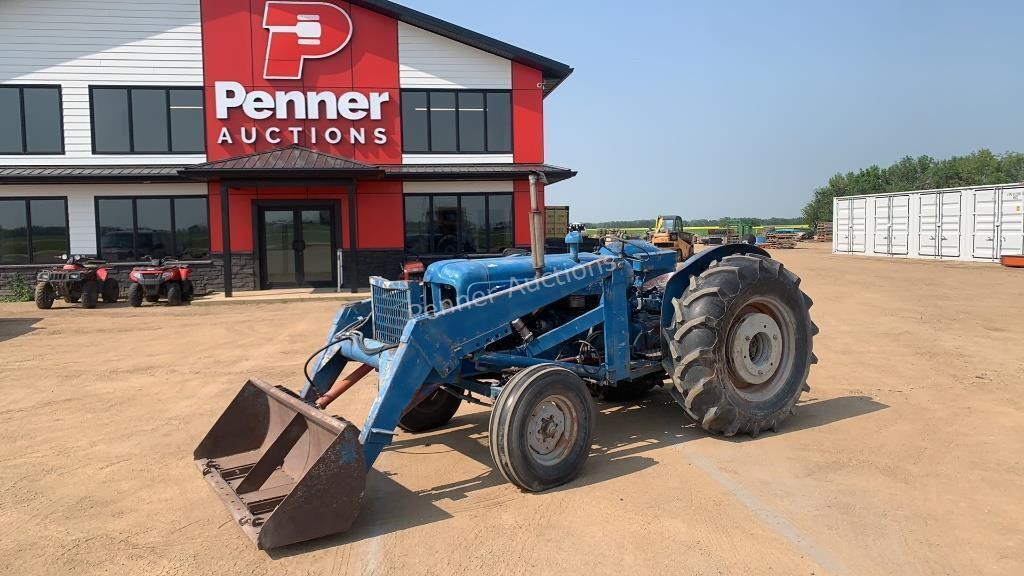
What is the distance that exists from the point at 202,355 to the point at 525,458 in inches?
285

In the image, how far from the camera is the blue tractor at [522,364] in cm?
431

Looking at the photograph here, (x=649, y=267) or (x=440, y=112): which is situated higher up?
(x=440, y=112)

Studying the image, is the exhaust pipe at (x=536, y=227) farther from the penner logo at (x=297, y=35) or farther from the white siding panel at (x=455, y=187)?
the penner logo at (x=297, y=35)

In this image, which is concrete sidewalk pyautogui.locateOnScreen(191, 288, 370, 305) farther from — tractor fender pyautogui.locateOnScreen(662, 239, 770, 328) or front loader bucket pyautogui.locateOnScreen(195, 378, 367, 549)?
tractor fender pyautogui.locateOnScreen(662, 239, 770, 328)

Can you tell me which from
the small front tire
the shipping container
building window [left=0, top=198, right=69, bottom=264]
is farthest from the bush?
the shipping container

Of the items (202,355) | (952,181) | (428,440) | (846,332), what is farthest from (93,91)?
(952,181)

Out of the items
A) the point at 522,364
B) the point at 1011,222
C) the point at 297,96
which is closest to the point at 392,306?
the point at 522,364

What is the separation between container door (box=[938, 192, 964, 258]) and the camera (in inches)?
1058

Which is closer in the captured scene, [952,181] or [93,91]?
[93,91]

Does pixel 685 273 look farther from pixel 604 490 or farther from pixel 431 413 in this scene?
pixel 431 413

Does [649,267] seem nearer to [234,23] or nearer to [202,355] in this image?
[202,355]

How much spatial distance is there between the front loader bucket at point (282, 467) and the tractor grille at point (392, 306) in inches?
35.4

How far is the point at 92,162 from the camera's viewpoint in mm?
18922

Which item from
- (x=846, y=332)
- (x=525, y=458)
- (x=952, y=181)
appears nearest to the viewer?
(x=525, y=458)
